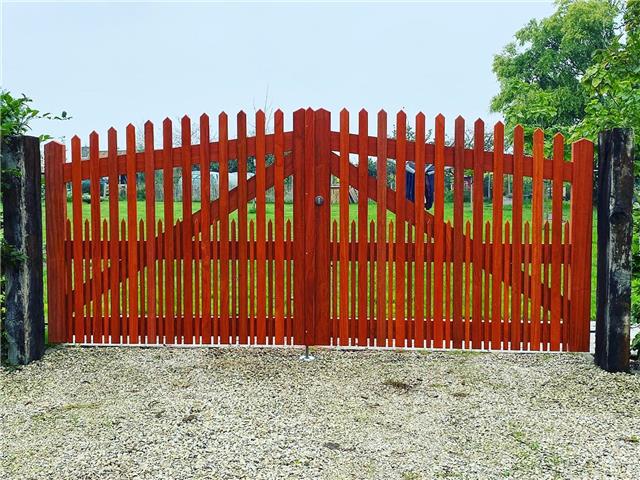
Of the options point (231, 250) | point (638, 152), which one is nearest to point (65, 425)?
point (231, 250)

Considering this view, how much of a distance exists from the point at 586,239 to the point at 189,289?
3.48 m

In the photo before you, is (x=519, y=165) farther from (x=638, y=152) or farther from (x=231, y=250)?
(x=231, y=250)

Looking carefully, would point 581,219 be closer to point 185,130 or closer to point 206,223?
point 206,223

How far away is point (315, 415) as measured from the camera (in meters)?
4.01

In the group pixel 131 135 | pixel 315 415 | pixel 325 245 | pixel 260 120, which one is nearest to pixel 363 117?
pixel 260 120

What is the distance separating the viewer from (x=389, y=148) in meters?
5.13

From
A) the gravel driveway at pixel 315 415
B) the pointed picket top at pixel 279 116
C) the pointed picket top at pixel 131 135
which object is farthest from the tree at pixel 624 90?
the pointed picket top at pixel 131 135

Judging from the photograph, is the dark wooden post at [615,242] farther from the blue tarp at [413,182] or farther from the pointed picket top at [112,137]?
the pointed picket top at [112,137]

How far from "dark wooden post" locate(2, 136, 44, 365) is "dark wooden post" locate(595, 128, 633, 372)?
4815 mm

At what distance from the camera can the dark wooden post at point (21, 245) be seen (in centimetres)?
507

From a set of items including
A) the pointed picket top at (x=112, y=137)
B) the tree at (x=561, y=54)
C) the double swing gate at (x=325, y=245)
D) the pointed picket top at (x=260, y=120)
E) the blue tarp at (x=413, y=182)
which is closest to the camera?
the pointed picket top at (x=260, y=120)

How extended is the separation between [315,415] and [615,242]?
2834mm

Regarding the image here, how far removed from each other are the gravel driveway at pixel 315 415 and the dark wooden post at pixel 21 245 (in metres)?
0.25

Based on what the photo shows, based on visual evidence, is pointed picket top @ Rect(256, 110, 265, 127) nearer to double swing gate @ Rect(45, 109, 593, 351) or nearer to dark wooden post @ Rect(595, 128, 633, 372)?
double swing gate @ Rect(45, 109, 593, 351)
